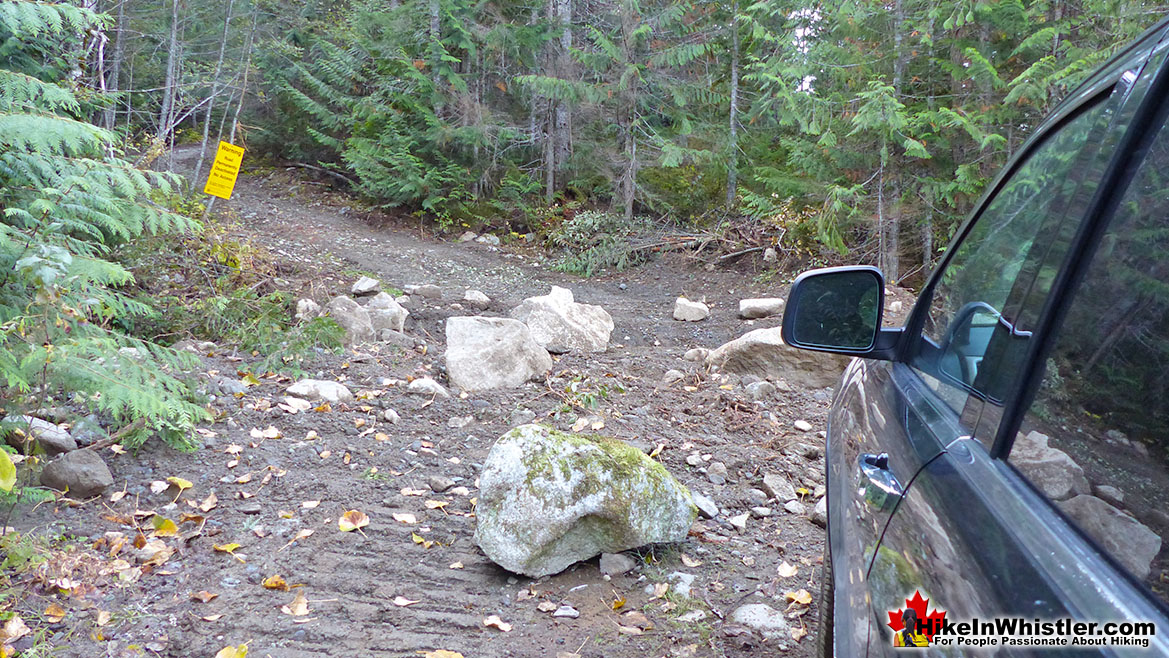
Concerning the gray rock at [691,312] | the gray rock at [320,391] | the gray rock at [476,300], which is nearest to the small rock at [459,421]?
the gray rock at [320,391]

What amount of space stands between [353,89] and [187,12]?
4523mm

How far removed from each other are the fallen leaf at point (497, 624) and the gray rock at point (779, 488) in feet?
5.82

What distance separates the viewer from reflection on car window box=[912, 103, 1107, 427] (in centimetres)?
119

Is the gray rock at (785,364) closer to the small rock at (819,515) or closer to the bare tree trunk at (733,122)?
the small rock at (819,515)

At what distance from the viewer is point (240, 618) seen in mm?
2701

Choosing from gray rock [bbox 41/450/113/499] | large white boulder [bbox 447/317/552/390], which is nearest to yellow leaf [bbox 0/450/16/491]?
gray rock [bbox 41/450/113/499]

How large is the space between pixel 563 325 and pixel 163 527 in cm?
416

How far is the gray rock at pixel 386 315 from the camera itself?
6.83 metres

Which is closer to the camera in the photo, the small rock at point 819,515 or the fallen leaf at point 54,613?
the fallen leaf at point 54,613

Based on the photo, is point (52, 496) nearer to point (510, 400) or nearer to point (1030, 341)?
point (510, 400)

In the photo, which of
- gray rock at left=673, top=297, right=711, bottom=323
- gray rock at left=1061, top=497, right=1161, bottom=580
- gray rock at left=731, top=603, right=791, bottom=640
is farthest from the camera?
gray rock at left=673, top=297, right=711, bottom=323

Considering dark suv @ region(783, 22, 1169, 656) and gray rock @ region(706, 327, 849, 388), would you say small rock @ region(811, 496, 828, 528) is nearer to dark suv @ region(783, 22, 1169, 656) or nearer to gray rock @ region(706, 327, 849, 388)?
dark suv @ region(783, 22, 1169, 656)

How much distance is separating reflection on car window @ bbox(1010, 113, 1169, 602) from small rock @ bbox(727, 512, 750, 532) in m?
2.60

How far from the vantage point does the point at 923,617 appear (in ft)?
3.39
